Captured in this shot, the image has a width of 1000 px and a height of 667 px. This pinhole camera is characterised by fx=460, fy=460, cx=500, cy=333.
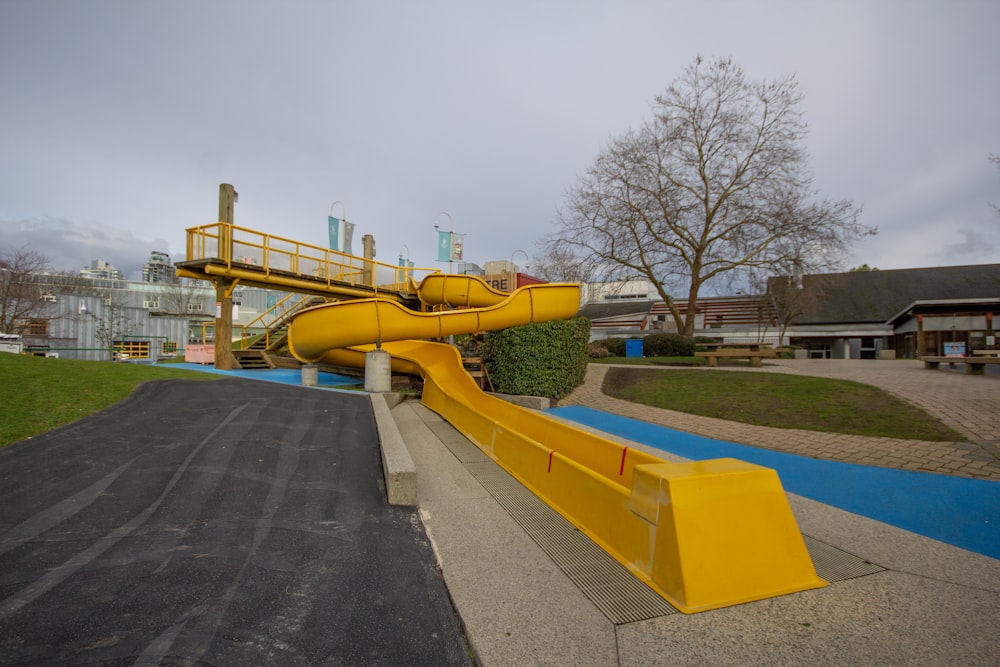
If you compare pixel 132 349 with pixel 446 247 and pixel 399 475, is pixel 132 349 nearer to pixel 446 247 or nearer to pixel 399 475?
pixel 446 247

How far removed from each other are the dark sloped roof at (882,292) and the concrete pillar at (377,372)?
24.7 metres

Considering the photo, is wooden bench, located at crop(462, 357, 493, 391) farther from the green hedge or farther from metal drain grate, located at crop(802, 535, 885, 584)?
metal drain grate, located at crop(802, 535, 885, 584)

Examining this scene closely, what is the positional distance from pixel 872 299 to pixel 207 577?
129 ft

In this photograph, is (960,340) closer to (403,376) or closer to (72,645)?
(403,376)

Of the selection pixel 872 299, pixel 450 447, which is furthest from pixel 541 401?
pixel 872 299

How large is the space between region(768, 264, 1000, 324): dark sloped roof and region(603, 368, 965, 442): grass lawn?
19085mm

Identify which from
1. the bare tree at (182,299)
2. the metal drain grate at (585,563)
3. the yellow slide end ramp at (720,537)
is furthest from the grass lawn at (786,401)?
the bare tree at (182,299)

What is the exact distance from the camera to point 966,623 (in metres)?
2.62

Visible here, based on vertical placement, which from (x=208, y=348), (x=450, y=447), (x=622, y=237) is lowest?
(x=450, y=447)

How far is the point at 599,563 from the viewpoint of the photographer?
3.46m

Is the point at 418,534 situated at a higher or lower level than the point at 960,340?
lower

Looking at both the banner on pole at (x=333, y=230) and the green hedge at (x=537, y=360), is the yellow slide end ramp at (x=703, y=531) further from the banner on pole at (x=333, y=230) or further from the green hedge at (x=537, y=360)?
the banner on pole at (x=333, y=230)

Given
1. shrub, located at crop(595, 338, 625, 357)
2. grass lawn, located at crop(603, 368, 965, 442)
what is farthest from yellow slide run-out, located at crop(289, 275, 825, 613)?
shrub, located at crop(595, 338, 625, 357)

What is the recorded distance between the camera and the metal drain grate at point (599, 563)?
2854mm
